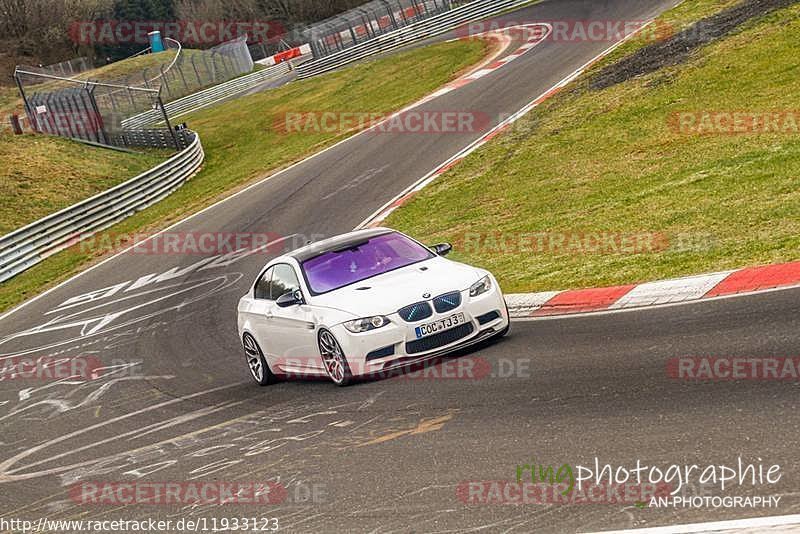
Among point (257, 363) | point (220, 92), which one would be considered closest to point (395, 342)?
point (257, 363)

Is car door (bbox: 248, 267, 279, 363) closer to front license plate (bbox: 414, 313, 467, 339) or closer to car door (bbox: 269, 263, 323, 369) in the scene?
car door (bbox: 269, 263, 323, 369)

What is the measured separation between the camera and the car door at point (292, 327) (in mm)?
12031

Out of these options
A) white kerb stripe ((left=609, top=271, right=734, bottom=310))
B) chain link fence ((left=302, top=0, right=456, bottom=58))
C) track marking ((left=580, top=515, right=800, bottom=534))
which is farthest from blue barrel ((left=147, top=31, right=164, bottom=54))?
track marking ((left=580, top=515, right=800, bottom=534))

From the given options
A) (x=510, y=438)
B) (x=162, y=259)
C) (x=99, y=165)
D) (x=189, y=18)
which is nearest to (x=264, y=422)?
(x=510, y=438)

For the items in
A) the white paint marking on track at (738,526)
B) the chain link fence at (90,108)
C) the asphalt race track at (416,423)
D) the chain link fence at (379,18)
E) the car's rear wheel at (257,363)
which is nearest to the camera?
the white paint marking on track at (738,526)

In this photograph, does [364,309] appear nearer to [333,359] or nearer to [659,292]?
[333,359]

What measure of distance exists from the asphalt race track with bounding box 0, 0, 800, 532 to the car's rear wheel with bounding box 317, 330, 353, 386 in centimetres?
14

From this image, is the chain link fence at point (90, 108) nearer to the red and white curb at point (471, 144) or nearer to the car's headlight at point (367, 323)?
the red and white curb at point (471, 144)

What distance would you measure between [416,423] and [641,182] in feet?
34.1

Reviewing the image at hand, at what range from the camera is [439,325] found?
444 inches

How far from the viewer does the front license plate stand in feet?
36.9

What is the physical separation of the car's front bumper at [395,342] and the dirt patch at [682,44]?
54.4ft

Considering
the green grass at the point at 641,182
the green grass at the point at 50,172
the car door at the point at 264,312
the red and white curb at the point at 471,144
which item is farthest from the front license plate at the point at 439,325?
the green grass at the point at 50,172

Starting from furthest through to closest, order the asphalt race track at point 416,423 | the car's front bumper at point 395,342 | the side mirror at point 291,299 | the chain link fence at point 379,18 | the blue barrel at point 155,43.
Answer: the blue barrel at point 155,43 → the chain link fence at point 379,18 → the side mirror at point 291,299 → the car's front bumper at point 395,342 → the asphalt race track at point 416,423
